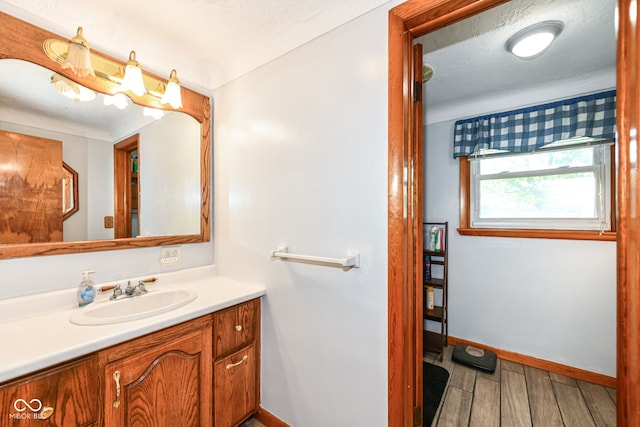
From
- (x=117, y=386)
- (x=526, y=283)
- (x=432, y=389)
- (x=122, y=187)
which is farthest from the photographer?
(x=526, y=283)

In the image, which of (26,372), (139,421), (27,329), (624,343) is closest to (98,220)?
(27,329)

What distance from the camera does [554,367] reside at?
78.9 inches

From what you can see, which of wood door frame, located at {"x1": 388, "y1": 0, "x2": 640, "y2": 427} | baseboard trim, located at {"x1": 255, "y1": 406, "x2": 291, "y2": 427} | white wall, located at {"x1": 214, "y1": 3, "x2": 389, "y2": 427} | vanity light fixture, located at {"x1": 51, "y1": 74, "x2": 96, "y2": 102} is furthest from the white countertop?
vanity light fixture, located at {"x1": 51, "y1": 74, "x2": 96, "y2": 102}

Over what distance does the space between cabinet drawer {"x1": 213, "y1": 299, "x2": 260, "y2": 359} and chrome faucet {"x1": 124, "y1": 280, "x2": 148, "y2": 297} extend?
448 millimetres

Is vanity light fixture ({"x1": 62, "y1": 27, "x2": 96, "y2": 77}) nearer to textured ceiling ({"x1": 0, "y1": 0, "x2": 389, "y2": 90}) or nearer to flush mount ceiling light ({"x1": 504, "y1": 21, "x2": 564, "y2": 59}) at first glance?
textured ceiling ({"x1": 0, "y1": 0, "x2": 389, "y2": 90})

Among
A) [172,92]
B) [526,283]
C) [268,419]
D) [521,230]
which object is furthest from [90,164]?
[526,283]

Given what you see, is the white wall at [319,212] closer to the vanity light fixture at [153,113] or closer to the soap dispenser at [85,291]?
the vanity light fixture at [153,113]

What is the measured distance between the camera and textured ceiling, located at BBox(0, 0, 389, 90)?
1.16m

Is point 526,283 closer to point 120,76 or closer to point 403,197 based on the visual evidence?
point 403,197

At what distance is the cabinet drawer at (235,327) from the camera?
129 cm

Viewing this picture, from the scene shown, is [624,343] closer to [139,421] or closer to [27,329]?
[139,421]

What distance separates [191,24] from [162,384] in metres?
1.75

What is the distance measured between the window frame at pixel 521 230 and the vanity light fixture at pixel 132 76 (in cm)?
255
